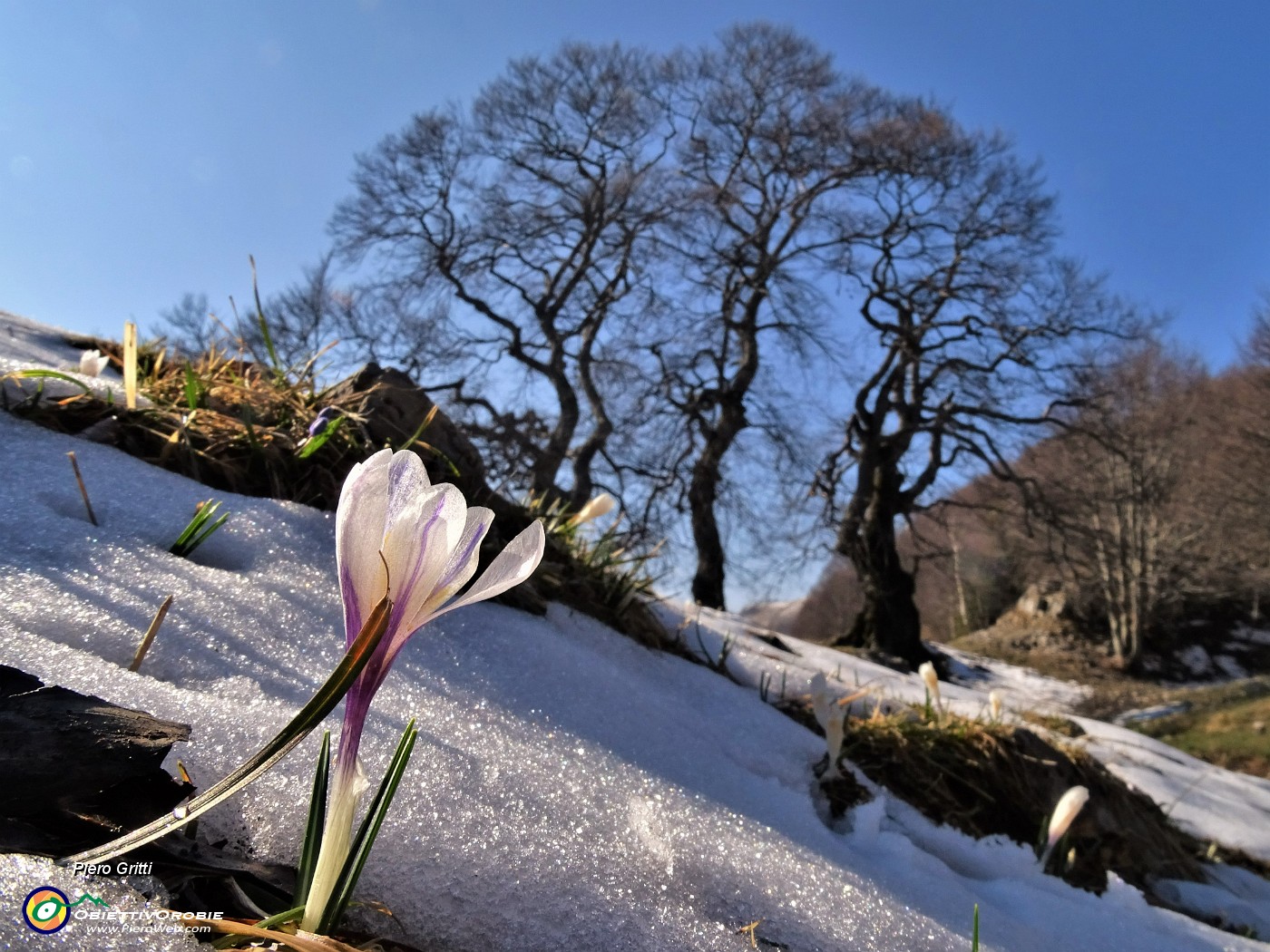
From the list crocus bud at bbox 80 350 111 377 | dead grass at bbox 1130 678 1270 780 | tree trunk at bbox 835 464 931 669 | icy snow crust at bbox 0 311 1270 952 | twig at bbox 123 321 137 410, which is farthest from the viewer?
tree trunk at bbox 835 464 931 669

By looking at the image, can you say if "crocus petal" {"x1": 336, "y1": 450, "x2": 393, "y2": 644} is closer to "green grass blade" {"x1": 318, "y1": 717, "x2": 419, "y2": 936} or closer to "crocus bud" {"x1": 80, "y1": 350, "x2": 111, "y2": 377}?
"green grass blade" {"x1": 318, "y1": 717, "x2": 419, "y2": 936}

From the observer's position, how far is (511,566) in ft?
1.74

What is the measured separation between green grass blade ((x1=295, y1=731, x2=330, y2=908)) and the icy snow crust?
0.09m

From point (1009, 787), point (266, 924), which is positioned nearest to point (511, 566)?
point (266, 924)

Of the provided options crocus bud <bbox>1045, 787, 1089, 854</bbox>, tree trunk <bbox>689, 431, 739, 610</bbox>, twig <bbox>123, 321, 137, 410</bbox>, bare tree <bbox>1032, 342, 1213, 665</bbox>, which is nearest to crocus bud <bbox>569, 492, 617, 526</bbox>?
twig <bbox>123, 321, 137, 410</bbox>

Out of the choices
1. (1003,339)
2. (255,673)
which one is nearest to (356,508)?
(255,673)

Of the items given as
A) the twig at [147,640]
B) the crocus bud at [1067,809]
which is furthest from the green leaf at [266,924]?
the crocus bud at [1067,809]

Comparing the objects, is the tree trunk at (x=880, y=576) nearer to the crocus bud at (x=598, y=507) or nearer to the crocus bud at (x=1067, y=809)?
the crocus bud at (x=598, y=507)

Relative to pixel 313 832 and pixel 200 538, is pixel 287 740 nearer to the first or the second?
pixel 313 832

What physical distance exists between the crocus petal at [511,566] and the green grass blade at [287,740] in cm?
4

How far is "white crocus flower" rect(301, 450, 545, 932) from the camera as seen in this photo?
1.68ft

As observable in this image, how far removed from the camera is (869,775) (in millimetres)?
1836

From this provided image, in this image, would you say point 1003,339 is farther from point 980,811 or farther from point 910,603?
point 980,811

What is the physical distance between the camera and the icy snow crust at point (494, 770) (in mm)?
664
